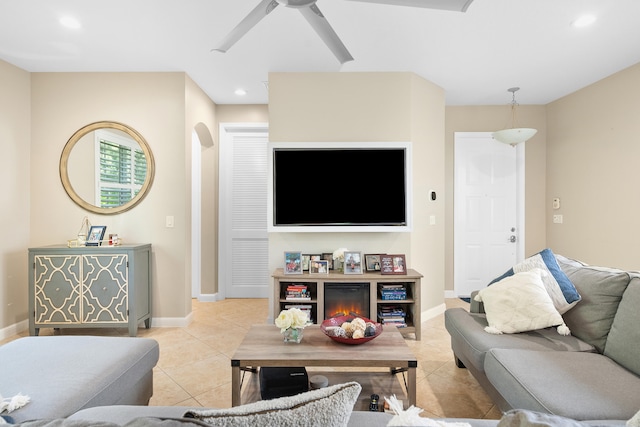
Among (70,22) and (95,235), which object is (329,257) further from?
(70,22)

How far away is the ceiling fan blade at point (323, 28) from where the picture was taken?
1.84 m

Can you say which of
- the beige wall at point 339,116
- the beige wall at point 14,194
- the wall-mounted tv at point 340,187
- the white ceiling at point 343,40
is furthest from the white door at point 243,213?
the beige wall at point 14,194

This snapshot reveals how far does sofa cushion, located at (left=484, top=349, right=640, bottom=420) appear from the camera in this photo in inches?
50.4

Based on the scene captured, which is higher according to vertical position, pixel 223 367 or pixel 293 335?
pixel 293 335

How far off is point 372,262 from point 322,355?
1780 mm

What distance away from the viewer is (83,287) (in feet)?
10.2

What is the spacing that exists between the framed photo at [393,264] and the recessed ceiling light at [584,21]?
7.62ft

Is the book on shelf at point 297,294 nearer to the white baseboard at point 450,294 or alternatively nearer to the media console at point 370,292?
the media console at point 370,292

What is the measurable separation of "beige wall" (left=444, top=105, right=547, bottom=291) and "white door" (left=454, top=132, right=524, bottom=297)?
117 mm

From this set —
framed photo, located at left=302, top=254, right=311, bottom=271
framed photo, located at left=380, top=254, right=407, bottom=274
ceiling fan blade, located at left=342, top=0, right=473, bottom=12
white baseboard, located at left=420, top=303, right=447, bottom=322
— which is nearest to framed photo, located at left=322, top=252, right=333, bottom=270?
framed photo, located at left=302, top=254, right=311, bottom=271

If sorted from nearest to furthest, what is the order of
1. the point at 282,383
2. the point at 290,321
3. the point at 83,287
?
the point at 282,383 → the point at 290,321 → the point at 83,287

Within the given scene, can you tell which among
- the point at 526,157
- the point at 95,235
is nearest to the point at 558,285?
the point at 526,157

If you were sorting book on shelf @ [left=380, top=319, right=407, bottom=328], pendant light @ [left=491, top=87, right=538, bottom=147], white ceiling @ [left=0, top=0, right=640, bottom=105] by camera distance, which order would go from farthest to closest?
pendant light @ [left=491, top=87, right=538, bottom=147] → book on shelf @ [left=380, top=319, right=407, bottom=328] → white ceiling @ [left=0, top=0, right=640, bottom=105]

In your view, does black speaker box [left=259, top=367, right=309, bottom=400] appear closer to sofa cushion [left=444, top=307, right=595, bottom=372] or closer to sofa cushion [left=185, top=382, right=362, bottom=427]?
sofa cushion [left=444, top=307, right=595, bottom=372]
